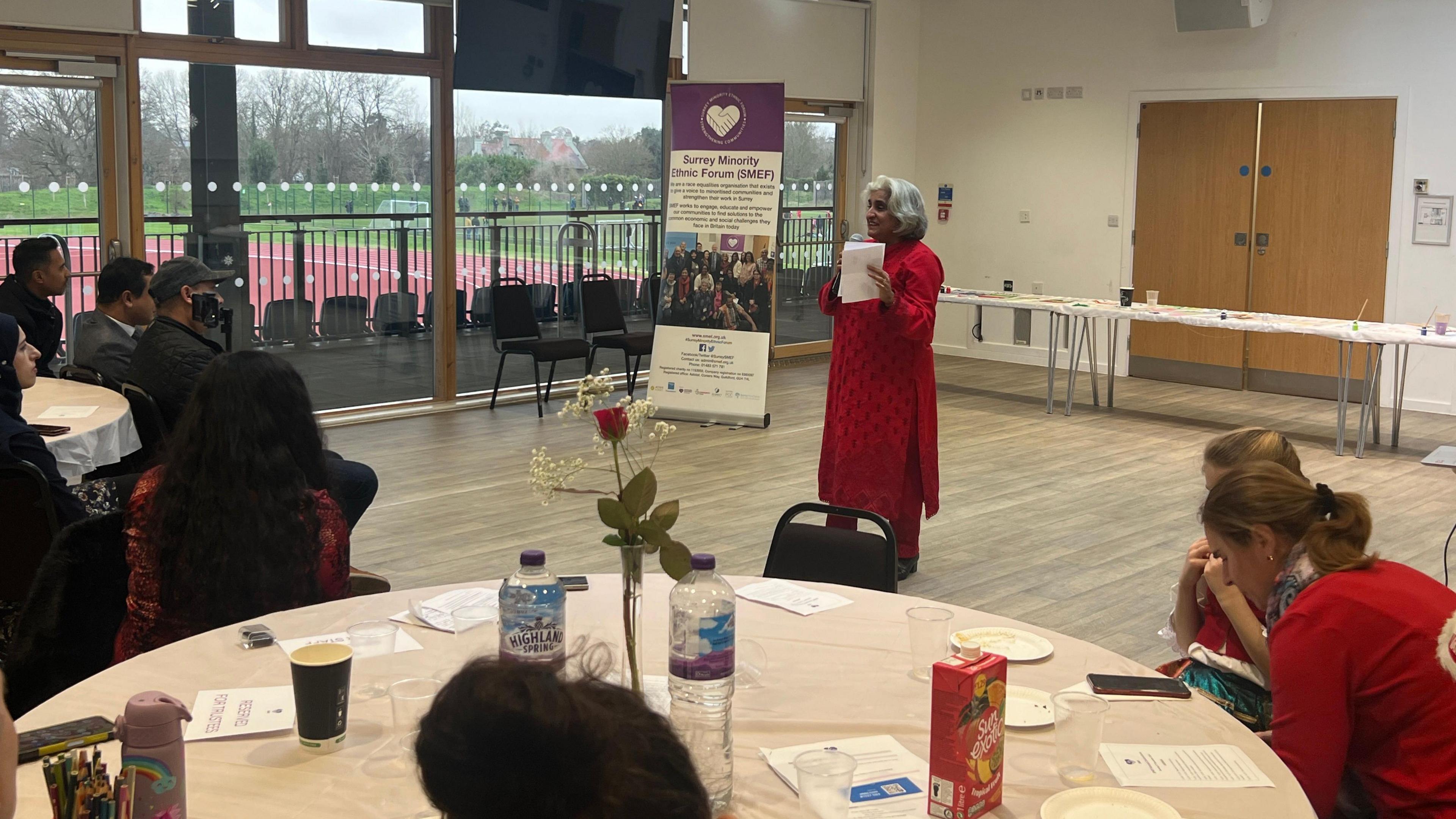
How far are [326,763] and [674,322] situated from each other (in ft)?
21.7

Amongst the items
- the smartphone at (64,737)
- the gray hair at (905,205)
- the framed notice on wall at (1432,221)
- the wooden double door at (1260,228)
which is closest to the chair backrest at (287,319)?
the gray hair at (905,205)

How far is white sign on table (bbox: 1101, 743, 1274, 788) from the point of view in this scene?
1.92m

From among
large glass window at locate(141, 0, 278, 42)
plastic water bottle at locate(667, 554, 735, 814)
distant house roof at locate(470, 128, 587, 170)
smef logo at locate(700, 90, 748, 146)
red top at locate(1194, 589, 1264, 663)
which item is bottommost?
red top at locate(1194, 589, 1264, 663)

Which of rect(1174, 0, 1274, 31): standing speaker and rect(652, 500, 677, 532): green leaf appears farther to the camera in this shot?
rect(1174, 0, 1274, 31): standing speaker

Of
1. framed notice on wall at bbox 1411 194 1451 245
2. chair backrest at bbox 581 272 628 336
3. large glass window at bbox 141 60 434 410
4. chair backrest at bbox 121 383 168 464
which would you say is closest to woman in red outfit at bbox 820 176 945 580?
chair backrest at bbox 121 383 168 464

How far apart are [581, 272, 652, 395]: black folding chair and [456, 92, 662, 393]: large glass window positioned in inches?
13.0

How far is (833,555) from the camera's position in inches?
127

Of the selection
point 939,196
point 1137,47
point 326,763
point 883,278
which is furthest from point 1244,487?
point 939,196

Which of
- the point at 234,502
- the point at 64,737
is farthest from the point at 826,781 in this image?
the point at 234,502

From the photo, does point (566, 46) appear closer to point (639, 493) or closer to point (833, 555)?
point (833, 555)

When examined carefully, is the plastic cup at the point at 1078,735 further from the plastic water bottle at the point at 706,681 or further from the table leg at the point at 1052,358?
the table leg at the point at 1052,358

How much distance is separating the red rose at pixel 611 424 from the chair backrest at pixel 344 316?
22.7 feet

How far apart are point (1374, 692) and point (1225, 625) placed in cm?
78

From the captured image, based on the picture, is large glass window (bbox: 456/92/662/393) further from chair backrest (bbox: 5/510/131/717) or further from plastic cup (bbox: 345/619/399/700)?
plastic cup (bbox: 345/619/399/700)
